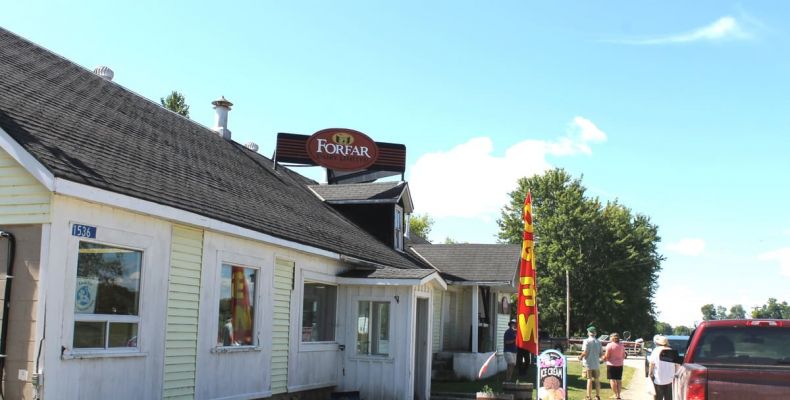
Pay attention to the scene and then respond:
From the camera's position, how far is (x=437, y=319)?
2266cm

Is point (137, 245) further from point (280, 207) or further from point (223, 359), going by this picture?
point (280, 207)

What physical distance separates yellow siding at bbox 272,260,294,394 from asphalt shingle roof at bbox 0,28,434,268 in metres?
0.67

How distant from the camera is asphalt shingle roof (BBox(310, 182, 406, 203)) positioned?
22031 mm

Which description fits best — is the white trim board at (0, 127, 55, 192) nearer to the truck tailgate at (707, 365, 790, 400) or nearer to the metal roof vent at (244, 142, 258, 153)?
the truck tailgate at (707, 365, 790, 400)

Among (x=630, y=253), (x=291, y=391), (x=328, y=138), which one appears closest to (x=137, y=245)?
Answer: (x=291, y=391)

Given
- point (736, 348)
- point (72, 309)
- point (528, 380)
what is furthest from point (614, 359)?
point (72, 309)

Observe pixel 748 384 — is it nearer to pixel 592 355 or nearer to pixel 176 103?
pixel 592 355

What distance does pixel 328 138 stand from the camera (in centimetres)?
2422

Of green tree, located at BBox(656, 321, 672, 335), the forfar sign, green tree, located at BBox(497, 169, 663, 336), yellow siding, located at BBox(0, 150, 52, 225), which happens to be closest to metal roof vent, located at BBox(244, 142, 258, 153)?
the forfar sign

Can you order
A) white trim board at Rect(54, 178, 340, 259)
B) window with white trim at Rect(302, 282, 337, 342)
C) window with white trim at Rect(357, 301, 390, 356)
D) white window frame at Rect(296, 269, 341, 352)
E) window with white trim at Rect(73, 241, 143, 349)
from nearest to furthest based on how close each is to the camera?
1. white trim board at Rect(54, 178, 340, 259)
2. window with white trim at Rect(73, 241, 143, 349)
3. white window frame at Rect(296, 269, 341, 352)
4. window with white trim at Rect(302, 282, 337, 342)
5. window with white trim at Rect(357, 301, 390, 356)

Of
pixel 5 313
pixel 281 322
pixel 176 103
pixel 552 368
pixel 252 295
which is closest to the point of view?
pixel 5 313

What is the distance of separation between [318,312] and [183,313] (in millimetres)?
4739

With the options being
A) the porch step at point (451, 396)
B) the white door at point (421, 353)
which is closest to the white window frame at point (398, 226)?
the white door at point (421, 353)

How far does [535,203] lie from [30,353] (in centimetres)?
5908
